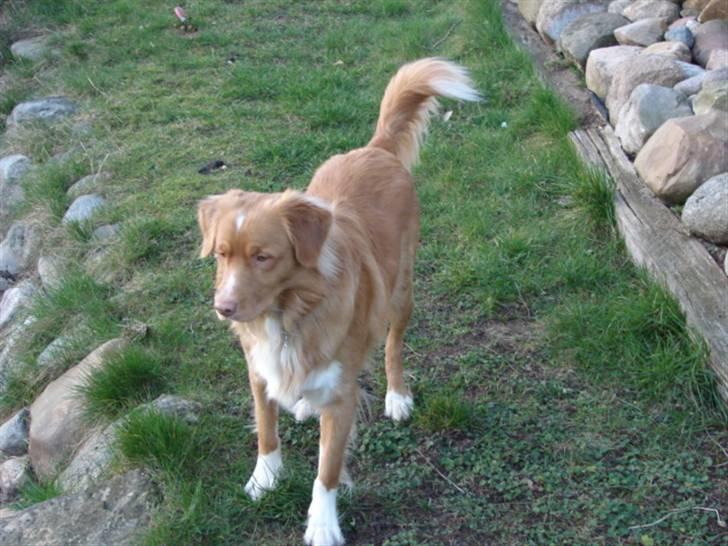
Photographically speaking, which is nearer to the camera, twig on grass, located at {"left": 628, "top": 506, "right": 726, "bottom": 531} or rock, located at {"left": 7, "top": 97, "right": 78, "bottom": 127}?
twig on grass, located at {"left": 628, "top": 506, "right": 726, "bottom": 531}

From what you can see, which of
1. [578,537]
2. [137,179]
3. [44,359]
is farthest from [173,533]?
[137,179]

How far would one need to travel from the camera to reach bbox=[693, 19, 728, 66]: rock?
517cm

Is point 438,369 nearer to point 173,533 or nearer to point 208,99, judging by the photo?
point 173,533

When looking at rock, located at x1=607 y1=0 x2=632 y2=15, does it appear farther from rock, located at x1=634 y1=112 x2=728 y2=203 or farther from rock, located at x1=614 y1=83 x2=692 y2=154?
rock, located at x1=634 y1=112 x2=728 y2=203

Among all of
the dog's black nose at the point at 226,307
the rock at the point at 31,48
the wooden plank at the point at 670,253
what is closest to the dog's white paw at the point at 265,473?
the dog's black nose at the point at 226,307

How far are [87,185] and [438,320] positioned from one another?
2.81 meters

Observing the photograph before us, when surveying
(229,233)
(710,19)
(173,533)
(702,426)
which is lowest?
(702,426)

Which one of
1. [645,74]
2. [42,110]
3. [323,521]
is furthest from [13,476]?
[645,74]

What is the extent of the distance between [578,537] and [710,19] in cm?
374

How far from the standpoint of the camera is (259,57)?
24.3 feet

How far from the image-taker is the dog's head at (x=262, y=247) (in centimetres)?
260

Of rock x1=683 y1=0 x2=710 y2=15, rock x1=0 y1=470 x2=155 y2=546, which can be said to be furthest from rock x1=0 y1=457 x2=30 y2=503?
rock x1=683 y1=0 x2=710 y2=15

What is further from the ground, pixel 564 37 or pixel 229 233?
pixel 229 233

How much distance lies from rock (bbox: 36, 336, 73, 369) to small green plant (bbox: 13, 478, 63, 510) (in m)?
0.70
